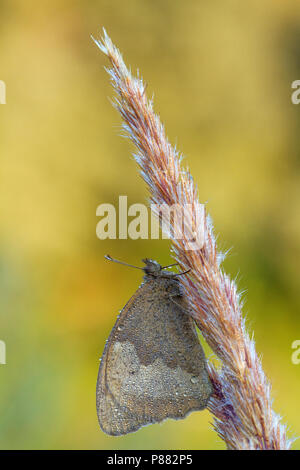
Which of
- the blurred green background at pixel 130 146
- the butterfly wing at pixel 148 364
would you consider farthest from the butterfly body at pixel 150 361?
the blurred green background at pixel 130 146

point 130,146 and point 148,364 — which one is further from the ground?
point 130,146

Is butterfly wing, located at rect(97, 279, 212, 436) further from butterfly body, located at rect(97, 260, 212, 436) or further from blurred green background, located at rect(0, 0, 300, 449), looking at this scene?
blurred green background, located at rect(0, 0, 300, 449)

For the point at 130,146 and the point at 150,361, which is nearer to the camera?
the point at 150,361

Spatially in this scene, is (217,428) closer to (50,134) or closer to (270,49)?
(50,134)

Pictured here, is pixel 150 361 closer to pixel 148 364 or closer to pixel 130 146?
pixel 148 364

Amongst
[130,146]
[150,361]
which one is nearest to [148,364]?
[150,361]
